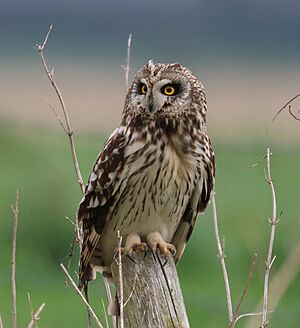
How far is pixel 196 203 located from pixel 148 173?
27cm

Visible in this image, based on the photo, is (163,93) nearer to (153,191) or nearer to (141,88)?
(141,88)

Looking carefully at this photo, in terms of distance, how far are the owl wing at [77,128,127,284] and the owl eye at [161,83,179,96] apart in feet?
0.89

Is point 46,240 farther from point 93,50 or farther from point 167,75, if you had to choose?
point 93,50

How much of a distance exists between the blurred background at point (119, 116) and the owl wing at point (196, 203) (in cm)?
70

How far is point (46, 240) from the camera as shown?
10.2 meters

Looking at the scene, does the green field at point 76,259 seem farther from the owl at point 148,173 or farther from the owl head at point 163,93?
the owl head at point 163,93

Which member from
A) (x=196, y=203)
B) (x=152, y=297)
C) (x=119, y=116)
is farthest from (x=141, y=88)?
(x=119, y=116)

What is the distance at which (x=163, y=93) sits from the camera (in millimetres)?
4527

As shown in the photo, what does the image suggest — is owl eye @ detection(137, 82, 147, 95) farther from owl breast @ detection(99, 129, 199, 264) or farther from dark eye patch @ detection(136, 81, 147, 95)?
owl breast @ detection(99, 129, 199, 264)

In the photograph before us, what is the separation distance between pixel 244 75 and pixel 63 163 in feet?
26.1

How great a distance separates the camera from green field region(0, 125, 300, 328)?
901 centimetres

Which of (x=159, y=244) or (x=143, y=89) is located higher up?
(x=143, y=89)

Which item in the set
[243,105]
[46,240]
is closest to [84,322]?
[46,240]

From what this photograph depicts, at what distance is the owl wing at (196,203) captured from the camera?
4.79 meters
